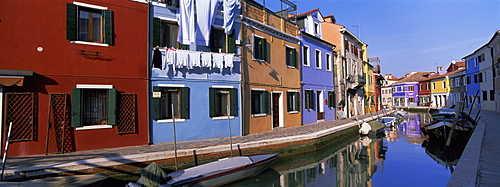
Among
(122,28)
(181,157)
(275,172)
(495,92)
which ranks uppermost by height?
(122,28)

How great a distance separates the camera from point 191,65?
38.7ft

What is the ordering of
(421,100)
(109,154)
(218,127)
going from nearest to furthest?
1. (109,154)
2. (218,127)
3. (421,100)

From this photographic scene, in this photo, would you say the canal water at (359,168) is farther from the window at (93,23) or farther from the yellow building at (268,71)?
the window at (93,23)

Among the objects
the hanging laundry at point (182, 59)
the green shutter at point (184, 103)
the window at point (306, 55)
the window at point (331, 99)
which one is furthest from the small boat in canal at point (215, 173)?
the window at point (331, 99)

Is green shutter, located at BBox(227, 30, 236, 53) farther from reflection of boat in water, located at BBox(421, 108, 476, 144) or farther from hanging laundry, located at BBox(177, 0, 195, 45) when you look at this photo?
reflection of boat in water, located at BBox(421, 108, 476, 144)

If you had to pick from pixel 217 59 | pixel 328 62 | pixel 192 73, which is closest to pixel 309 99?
pixel 328 62

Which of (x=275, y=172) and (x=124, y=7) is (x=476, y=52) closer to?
(x=275, y=172)

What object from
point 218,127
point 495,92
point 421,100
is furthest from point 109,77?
point 421,100

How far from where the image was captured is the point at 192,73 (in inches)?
474

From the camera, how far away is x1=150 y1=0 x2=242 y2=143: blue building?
37.0 ft

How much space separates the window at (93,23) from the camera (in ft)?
32.9

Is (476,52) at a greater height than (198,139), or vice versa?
(476,52)

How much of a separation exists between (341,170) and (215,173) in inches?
214

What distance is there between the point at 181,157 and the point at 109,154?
2379mm
